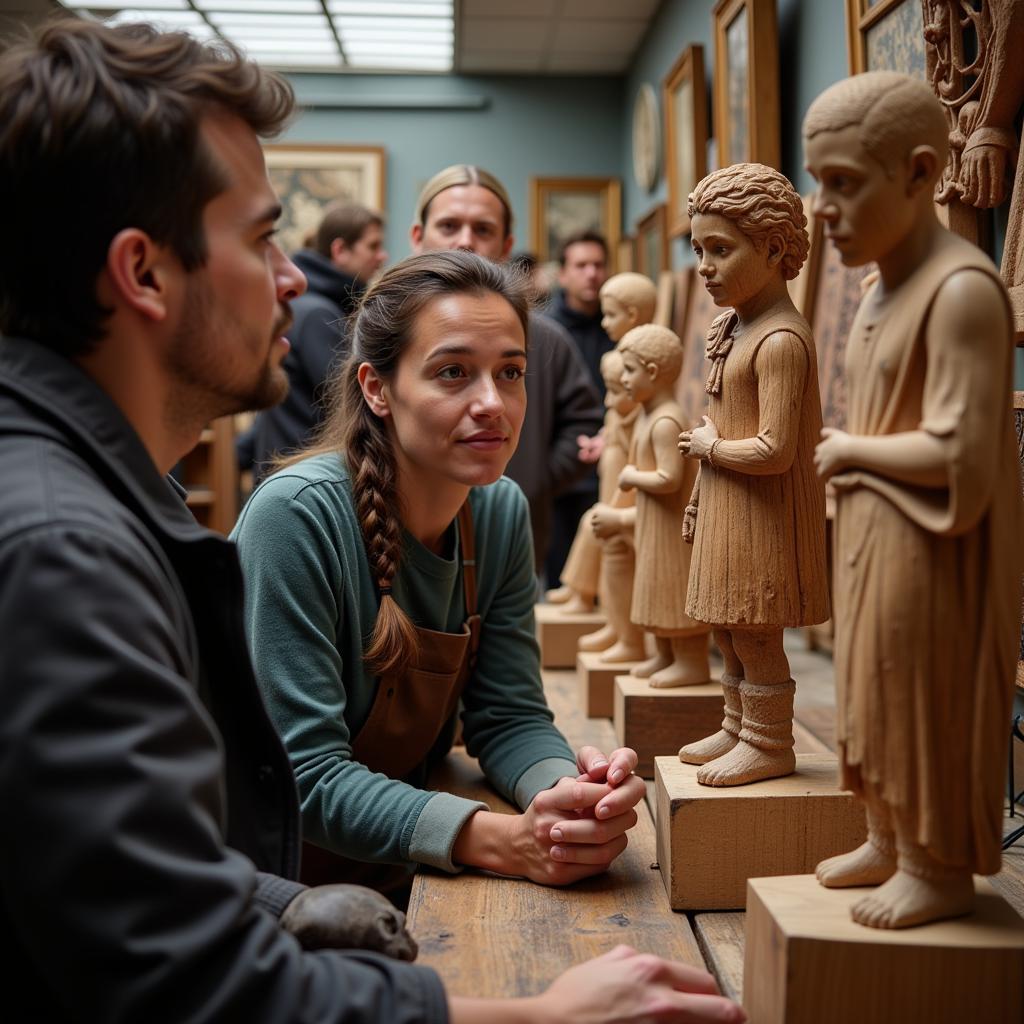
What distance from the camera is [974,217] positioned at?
1.64m

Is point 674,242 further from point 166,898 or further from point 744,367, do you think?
point 166,898

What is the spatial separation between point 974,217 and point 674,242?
326 centimetres

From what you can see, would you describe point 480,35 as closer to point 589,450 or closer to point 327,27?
point 327,27

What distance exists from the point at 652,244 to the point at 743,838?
14.2 feet

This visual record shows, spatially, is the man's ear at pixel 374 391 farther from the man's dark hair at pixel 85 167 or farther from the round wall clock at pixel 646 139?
the round wall clock at pixel 646 139

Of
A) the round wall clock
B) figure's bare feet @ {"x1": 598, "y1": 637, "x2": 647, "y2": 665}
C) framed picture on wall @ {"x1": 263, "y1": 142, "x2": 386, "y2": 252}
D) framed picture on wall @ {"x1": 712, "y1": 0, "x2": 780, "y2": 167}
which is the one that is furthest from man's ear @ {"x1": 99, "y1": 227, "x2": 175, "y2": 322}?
framed picture on wall @ {"x1": 263, "y1": 142, "x2": 386, "y2": 252}

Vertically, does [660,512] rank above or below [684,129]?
below

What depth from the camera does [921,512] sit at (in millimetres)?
939

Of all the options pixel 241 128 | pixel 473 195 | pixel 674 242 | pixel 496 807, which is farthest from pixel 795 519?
pixel 674 242

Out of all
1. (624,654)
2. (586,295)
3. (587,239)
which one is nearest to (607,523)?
(624,654)

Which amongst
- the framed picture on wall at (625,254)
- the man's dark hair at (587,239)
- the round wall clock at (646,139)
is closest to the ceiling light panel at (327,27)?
the round wall clock at (646,139)

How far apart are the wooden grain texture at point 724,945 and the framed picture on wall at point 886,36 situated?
1453 millimetres

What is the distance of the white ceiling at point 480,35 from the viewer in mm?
5754

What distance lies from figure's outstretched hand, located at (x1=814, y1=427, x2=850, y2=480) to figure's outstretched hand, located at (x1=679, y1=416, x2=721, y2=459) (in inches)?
13.8
